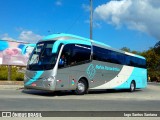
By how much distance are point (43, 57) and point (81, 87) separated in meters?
3.25

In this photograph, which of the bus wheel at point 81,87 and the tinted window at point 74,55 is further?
the bus wheel at point 81,87

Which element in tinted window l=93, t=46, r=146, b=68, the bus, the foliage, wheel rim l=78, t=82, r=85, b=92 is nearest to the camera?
the bus

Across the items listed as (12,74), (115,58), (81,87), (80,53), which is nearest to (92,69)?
(81,87)

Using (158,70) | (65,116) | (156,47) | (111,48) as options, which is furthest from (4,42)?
(156,47)

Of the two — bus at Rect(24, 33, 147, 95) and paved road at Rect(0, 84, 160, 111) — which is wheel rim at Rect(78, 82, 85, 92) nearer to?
bus at Rect(24, 33, 147, 95)

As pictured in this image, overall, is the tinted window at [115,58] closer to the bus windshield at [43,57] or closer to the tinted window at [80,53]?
the tinted window at [80,53]

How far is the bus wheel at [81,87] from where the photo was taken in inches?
784

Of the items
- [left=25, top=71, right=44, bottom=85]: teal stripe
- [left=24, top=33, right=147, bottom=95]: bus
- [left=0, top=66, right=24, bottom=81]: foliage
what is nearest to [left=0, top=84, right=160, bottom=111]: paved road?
[left=25, top=71, right=44, bottom=85]: teal stripe

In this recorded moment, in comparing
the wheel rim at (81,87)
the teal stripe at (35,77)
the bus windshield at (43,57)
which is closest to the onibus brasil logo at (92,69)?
the wheel rim at (81,87)

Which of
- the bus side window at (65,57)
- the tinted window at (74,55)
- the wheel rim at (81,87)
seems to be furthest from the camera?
the wheel rim at (81,87)

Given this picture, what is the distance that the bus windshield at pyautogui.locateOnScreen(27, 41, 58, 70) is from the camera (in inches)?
711

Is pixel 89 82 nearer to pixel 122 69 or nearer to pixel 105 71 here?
pixel 105 71

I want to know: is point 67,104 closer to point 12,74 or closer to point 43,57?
point 43,57

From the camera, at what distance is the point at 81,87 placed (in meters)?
20.1
